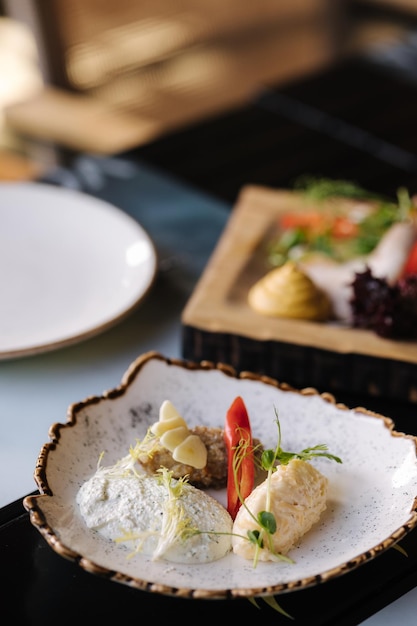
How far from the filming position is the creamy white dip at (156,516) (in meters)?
0.93

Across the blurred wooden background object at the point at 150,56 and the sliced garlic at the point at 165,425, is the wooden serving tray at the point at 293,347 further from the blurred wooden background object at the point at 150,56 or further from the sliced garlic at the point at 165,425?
the blurred wooden background object at the point at 150,56

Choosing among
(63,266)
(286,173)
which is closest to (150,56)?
(286,173)

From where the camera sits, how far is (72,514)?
38.2 inches

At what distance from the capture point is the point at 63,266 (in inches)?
64.1

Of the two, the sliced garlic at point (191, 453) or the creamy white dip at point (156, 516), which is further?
the sliced garlic at point (191, 453)

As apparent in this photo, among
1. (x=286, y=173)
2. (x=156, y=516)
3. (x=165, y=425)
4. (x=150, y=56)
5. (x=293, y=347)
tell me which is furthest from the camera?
(x=150, y=56)

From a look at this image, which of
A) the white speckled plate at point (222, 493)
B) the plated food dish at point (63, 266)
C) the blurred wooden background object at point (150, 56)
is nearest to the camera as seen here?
the white speckled plate at point (222, 493)

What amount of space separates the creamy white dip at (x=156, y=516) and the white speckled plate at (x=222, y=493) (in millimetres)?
12

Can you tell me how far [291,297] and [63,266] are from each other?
1.54 feet

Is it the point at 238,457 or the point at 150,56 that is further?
the point at 150,56

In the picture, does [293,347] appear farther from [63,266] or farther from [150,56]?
[150,56]

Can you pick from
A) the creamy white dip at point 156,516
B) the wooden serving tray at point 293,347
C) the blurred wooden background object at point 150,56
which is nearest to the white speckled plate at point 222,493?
the creamy white dip at point 156,516

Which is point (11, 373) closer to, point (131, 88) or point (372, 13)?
point (131, 88)

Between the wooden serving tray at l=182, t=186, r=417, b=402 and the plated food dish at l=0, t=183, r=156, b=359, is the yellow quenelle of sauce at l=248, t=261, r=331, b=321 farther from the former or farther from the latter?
the plated food dish at l=0, t=183, r=156, b=359
